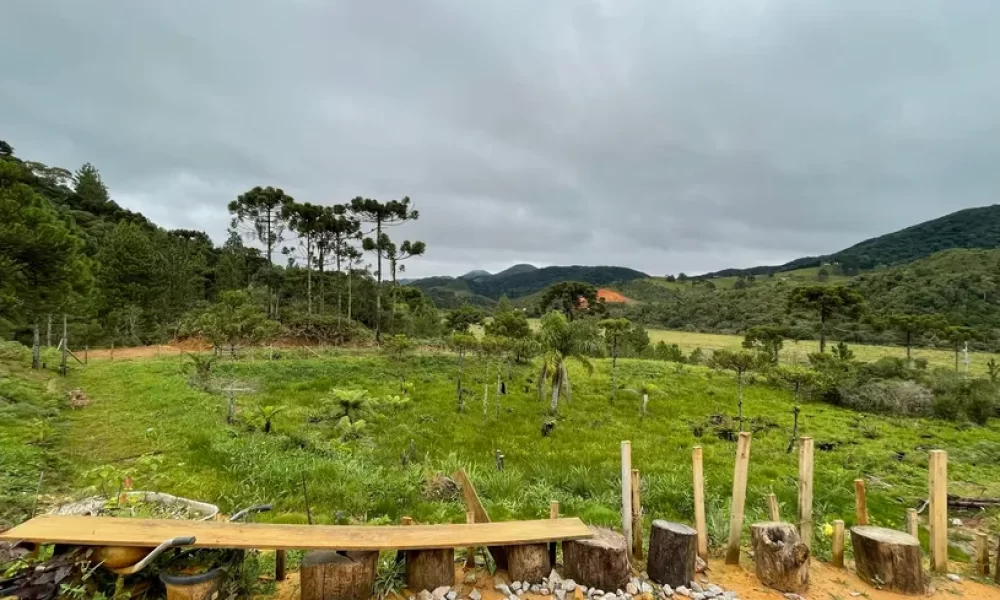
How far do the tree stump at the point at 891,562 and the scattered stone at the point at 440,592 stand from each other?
4090 mm

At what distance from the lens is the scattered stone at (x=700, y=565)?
420cm

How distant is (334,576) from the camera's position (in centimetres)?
323

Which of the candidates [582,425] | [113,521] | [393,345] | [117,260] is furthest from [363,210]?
[113,521]

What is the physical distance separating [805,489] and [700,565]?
140cm

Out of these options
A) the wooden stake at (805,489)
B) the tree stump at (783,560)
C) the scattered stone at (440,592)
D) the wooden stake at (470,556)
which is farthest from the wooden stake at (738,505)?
the scattered stone at (440,592)

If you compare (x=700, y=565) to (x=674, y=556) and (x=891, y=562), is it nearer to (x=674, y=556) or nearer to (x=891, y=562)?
(x=674, y=556)

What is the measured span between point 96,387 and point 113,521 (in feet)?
49.5

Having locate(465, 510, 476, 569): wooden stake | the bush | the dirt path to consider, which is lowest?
the bush

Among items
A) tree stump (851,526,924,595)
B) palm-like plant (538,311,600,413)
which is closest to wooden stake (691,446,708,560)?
tree stump (851,526,924,595)

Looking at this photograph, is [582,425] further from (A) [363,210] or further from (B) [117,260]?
(B) [117,260]

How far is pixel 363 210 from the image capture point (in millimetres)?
32562

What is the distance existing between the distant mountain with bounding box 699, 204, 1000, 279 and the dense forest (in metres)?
105

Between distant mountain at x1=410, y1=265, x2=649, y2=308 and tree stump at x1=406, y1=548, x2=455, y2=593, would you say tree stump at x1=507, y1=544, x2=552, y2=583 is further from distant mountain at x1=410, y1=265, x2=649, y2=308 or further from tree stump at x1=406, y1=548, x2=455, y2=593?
distant mountain at x1=410, y1=265, x2=649, y2=308

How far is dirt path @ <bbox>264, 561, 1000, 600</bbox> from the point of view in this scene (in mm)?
3656
